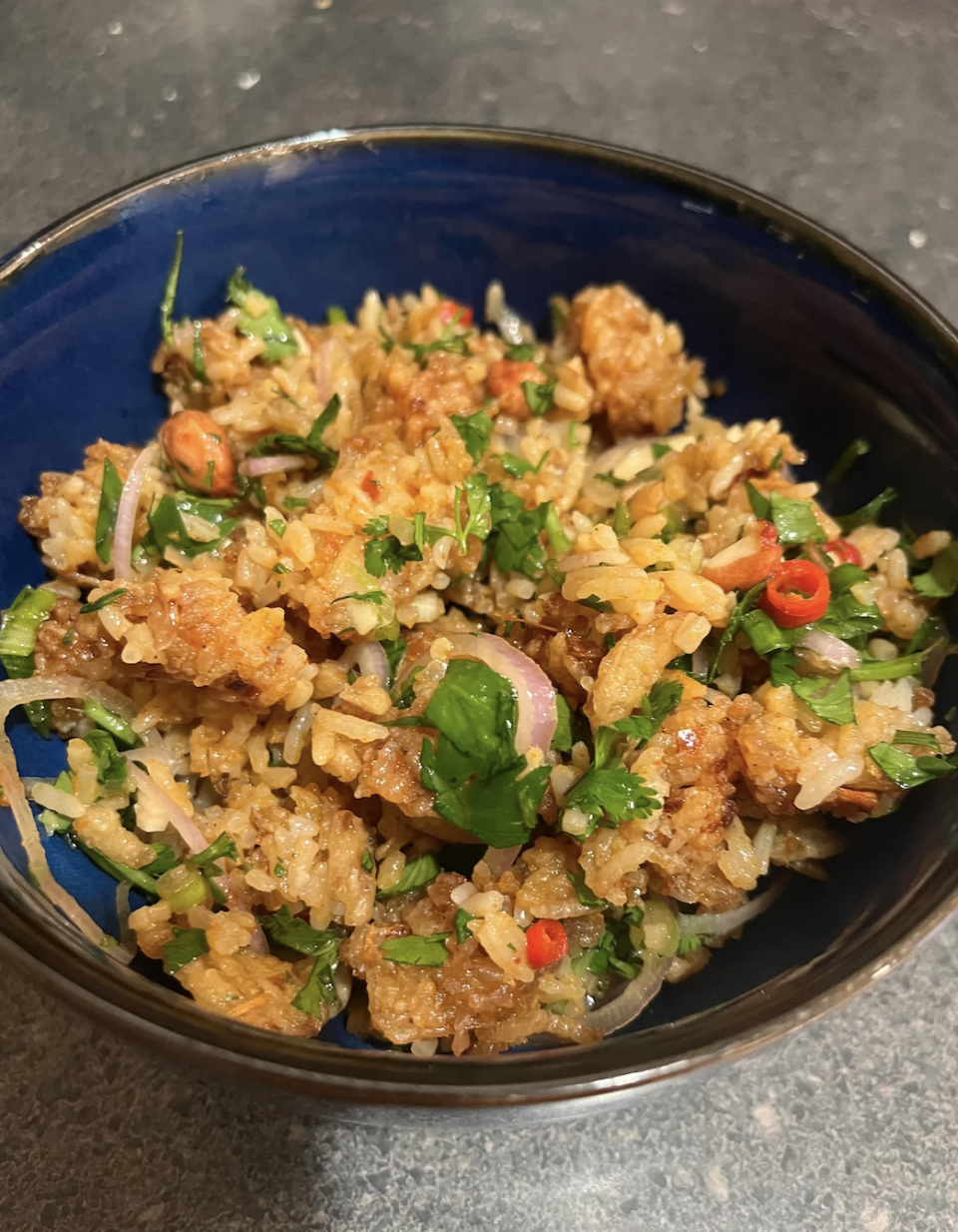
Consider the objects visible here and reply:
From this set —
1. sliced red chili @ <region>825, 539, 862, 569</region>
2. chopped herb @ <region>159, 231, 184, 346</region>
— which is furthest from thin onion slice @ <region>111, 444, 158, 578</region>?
sliced red chili @ <region>825, 539, 862, 569</region>

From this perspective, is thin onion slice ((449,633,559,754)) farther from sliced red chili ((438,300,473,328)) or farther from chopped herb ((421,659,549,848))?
sliced red chili ((438,300,473,328))

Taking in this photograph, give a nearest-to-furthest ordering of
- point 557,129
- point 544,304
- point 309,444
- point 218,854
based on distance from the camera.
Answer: point 218,854, point 309,444, point 544,304, point 557,129

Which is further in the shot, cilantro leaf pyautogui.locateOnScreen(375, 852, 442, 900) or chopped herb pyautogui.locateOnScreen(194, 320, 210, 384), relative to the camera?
chopped herb pyautogui.locateOnScreen(194, 320, 210, 384)

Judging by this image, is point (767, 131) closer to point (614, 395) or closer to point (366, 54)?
point (366, 54)

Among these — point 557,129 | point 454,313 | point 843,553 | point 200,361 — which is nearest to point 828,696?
point 843,553

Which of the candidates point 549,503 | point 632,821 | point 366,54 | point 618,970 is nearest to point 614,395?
point 549,503

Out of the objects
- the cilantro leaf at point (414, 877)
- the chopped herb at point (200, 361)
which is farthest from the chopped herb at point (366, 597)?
the chopped herb at point (200, 361)

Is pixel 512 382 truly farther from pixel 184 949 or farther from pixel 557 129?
pixel 557 129
